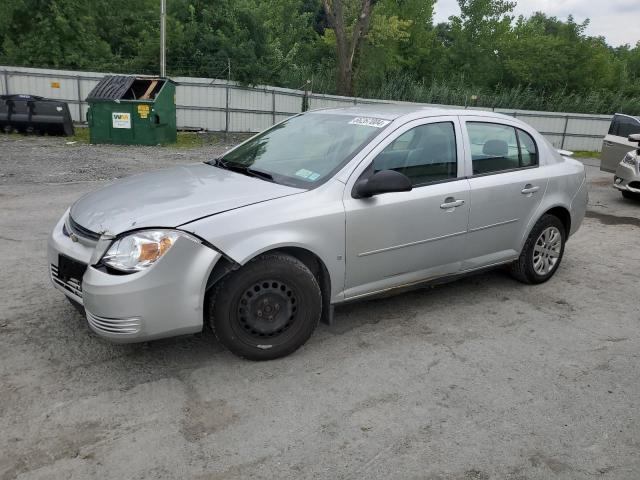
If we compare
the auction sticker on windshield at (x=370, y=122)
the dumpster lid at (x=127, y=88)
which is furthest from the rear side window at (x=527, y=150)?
the dumpster lid at (x=127, y=88)

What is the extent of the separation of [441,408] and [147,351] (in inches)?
73.9

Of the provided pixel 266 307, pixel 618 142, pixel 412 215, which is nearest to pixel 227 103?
pixel 618 142

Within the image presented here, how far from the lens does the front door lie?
3926 millimetres

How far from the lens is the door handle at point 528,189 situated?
490 centimetres

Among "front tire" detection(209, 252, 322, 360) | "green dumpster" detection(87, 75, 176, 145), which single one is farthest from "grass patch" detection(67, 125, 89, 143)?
"front tire" detection(209, 252, 322, 360)

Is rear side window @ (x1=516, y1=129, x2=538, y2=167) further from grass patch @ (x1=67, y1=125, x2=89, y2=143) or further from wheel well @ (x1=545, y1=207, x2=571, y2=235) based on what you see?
grass patch @ (x1=67, y1=125, x2=89, y2=143)

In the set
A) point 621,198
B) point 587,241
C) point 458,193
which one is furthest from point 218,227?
point 621,198

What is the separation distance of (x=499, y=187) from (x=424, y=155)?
779mm

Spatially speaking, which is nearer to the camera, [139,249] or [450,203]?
[139,249]

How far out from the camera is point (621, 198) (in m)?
10.7

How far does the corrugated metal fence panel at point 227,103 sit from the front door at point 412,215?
14.4 meters

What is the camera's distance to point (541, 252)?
17.4 feet

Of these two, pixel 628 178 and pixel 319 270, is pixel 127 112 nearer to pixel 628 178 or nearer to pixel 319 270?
Result: pixel 628 178

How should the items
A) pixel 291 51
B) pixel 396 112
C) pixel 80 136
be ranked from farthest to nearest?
pixel 291 51 → pixel 80 136 → pixel 396 112
